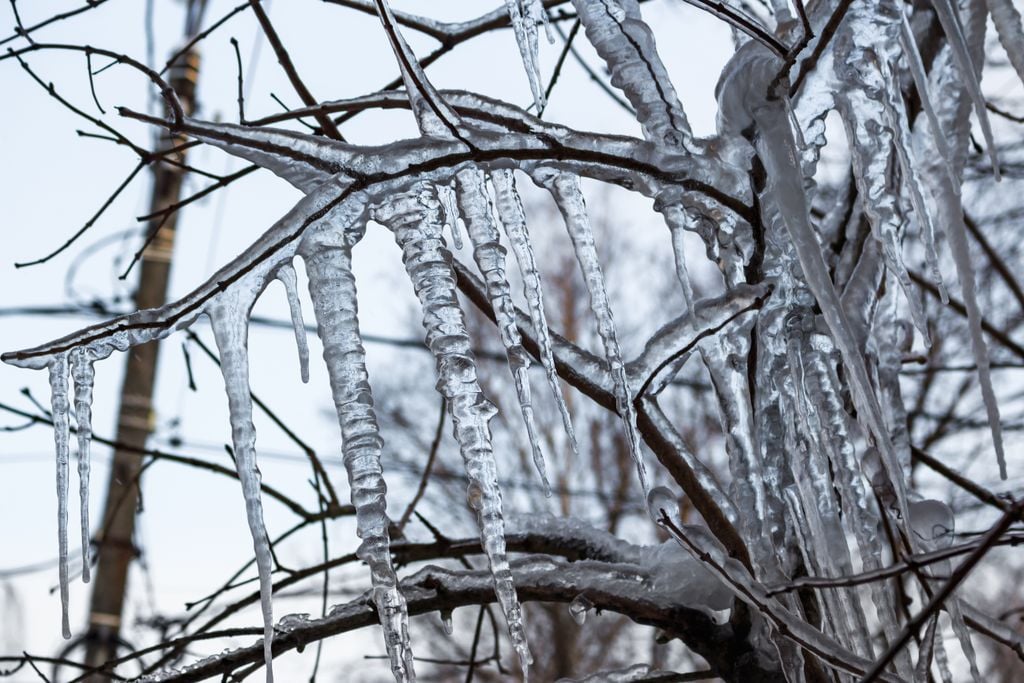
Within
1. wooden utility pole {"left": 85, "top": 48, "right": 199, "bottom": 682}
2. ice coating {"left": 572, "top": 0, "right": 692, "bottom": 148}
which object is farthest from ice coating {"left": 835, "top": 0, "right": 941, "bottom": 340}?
wooden utility pole {"left": 85, "top": 48, "right": 199, "bottom": 682}

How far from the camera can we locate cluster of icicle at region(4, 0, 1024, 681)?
1071mm

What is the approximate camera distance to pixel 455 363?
3.51ft

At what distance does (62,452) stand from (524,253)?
567 millimetres

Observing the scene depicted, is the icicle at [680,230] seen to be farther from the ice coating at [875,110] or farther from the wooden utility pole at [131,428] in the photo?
the wooden utility pole at [131,428]

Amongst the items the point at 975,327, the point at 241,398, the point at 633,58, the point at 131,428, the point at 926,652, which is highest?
the point at 131,428

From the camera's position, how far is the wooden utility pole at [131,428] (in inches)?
128

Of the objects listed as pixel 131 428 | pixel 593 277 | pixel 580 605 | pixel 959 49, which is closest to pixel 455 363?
pixel 593 277

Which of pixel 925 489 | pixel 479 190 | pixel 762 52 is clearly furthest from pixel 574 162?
pixel 925 489

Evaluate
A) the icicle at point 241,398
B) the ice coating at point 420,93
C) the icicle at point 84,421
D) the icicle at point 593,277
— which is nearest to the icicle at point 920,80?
the icicle at point 593,277

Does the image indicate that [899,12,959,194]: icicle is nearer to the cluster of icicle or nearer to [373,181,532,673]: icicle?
the cluster of icicle

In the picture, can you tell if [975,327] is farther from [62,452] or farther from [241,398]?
[62,452]

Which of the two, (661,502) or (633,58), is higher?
(633,58)

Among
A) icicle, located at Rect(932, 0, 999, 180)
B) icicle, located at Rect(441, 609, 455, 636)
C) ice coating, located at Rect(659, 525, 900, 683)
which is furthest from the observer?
icicle, located at Rect(441, 609, 455, 636)

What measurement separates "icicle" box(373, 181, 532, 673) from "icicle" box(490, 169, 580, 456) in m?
0.08
